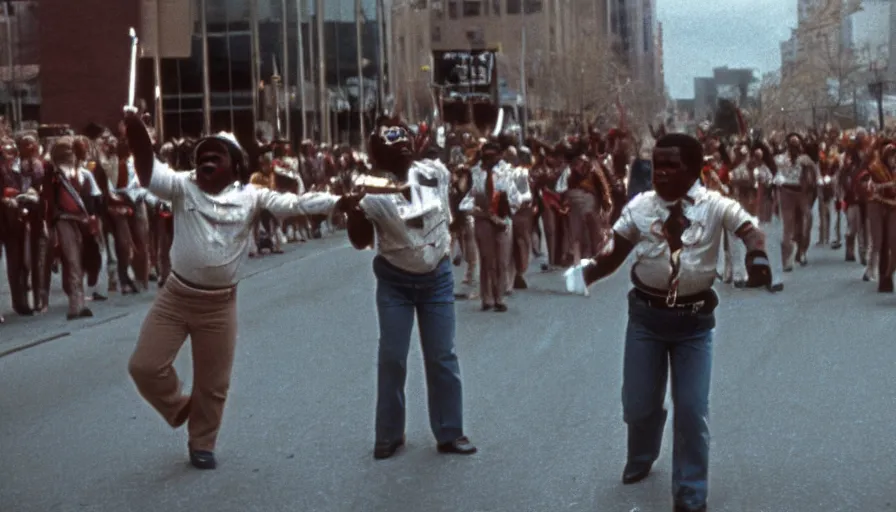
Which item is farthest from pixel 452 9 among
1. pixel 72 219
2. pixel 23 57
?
pixel 72 219

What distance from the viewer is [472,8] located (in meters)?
147

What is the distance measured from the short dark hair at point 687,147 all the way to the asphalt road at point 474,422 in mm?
1457

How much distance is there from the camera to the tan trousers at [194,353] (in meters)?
8.70

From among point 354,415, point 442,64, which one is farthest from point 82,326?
point 442,64

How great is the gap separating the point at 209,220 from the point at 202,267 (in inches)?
9.1

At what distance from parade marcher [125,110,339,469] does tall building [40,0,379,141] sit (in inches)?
1530

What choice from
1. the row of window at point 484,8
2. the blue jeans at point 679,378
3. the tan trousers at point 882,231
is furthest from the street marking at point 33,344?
the row of window at point 484,8

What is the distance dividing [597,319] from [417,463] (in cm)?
780

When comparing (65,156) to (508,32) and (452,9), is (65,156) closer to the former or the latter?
(452,9)

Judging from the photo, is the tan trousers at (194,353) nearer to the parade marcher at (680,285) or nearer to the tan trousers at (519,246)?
the parade marcher at (680,285)

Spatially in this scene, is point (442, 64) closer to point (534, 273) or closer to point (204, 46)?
point (204, 46)

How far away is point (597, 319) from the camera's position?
647 inches

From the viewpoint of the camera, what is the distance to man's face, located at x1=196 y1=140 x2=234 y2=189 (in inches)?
341

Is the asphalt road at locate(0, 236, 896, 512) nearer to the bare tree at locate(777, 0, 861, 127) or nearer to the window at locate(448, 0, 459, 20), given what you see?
the bare tree at locate(777, 0, 861, 127)
